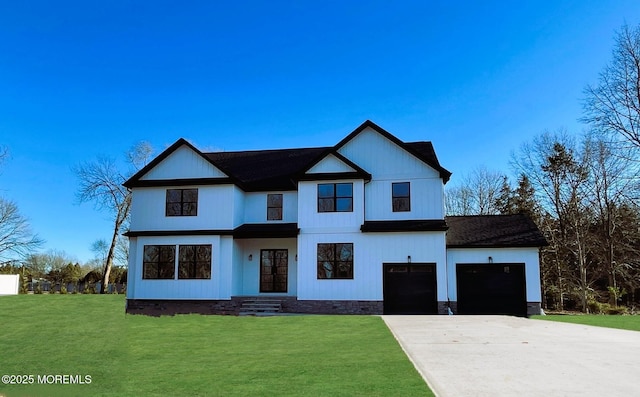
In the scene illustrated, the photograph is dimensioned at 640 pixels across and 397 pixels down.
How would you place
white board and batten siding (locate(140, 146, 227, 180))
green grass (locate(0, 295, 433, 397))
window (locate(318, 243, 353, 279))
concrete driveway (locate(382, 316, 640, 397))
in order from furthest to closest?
white board and batten siding (locate(140, 146, 227, 180)) → window (locate(318, 243, 353, 279)) → concrete driveway (locate(382, 316, 640, 397)) → green grass (locate(0, 295, 433, 397))

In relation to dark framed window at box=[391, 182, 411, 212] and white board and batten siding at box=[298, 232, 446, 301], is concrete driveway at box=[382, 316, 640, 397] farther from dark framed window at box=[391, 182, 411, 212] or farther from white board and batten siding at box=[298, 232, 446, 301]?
dark framed window at box=[391, 182, 411, 212]

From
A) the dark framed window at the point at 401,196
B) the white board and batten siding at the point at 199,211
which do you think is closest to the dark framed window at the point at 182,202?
the white board and batten siding at the point at 199,211

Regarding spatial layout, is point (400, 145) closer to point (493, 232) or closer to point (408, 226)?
point (408, 226)

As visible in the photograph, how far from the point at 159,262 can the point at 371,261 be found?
10107 millimetres

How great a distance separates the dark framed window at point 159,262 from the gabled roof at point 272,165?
3.18m

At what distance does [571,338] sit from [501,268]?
9513mm

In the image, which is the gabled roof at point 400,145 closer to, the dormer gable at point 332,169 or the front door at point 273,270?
the dormer gable at point 332,169

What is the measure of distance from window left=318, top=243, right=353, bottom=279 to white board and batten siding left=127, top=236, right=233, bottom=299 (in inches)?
170

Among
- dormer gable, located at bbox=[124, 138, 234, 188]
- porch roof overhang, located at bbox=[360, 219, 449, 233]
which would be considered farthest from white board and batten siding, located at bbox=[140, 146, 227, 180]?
porch roof overhang, located at bbox=[360, 219, 449, 233]

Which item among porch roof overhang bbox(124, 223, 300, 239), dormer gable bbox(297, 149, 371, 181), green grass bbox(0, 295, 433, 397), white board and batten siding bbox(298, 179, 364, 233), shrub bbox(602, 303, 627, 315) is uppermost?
dormer gable bbox(297, 149, 371, 181)

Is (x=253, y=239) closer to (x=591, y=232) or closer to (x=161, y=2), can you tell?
(x=161, y=2)

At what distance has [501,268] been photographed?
2142 cm

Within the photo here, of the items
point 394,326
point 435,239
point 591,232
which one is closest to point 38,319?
point 394,326

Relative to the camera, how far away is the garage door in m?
21.2
